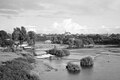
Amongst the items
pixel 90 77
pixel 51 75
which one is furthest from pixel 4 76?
pixel 90 77

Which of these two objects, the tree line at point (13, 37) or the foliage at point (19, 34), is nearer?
the tree line at point (13, 37)

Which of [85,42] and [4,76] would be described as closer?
[4,76]

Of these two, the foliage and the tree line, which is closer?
the tree line

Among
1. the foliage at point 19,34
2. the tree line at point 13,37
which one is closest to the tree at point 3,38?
the tree line at point 13,37

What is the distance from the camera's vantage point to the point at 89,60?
41.7 m

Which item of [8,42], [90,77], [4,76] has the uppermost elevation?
[8,42]

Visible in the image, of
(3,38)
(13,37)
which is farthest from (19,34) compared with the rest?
(3,38)

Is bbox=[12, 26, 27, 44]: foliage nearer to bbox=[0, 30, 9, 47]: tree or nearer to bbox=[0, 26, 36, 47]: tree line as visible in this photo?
bbox=[0, 26, 36, 47]: tree line

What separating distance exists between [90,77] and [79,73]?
3.50 metres

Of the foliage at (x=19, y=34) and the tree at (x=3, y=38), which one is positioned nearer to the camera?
the tree at (x=3, y=38)

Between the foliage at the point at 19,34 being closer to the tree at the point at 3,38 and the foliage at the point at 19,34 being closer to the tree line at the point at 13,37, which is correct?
the tree line at the point at 13,37

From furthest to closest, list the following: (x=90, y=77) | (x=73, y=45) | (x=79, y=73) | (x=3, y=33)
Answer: (x=73, y=45), (x=3, y=33), (x=79, y=73), (x=90, y=77)

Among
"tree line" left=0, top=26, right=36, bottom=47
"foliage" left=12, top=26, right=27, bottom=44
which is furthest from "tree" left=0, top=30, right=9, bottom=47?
"foliage" left=12, top=26, right=27, bottom=44

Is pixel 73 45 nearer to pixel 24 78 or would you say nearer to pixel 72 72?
pixel 72 72
